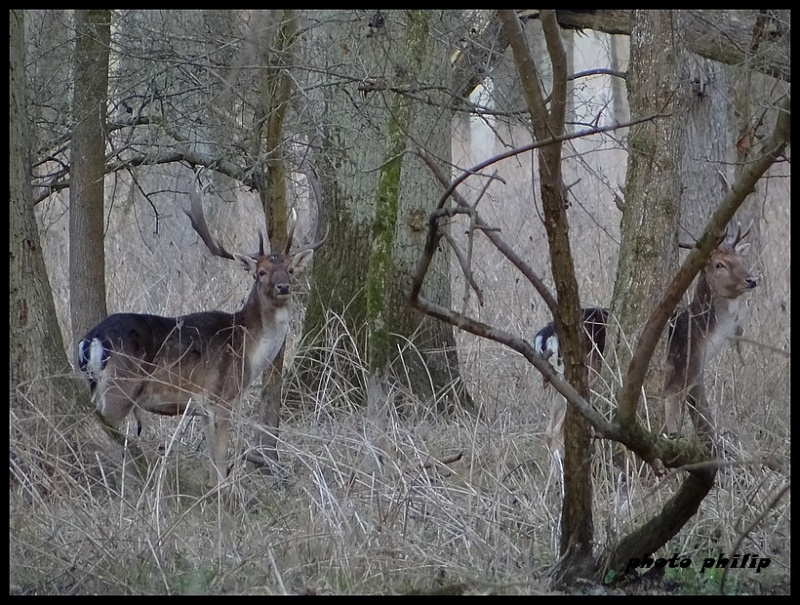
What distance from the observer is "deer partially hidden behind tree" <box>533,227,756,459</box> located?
7.10 metres

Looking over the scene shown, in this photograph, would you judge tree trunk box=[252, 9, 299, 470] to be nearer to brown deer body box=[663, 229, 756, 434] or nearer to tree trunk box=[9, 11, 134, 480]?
tree trunk box=[9, 11, 134, 480]

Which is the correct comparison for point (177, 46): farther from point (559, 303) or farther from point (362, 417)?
point (559, 303)

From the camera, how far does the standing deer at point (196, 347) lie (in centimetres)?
745

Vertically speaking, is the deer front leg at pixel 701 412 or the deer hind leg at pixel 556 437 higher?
the deer front leg at pixel 701 412

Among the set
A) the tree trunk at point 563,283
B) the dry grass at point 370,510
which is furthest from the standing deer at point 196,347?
the tree trunk at point 563,283

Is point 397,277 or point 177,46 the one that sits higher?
point 177,46

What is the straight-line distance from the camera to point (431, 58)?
7.39 metres

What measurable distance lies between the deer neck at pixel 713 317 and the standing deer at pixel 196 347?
2916 millimetres

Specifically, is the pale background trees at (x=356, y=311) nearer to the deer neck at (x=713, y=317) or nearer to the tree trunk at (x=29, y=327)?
the tree trunk at (x=29, y=327)

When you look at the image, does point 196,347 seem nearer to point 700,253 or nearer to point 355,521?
point 355,521

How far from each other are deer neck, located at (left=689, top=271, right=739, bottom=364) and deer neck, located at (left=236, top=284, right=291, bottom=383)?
3.00 meters

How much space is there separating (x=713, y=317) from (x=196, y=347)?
150 inches

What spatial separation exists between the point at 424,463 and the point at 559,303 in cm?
124
